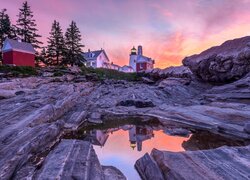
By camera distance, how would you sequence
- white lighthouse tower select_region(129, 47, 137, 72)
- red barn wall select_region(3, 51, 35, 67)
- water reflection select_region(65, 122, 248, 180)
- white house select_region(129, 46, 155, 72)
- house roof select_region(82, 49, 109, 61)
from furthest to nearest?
white lighthouse tower select_region(129, 47, 137, 72)
white house select_region(129, 46, 155, 72)
house roof select_region(82, 49, 109, 61)
red barn wall select_region(3, 51, 35, 67)
water reflection select_region(65, 122, 248, 180)

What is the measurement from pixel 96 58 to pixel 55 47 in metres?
25.1

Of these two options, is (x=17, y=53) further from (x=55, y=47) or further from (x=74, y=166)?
(x=74, y=166)

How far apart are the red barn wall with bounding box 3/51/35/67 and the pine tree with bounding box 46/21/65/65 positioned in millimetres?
7089

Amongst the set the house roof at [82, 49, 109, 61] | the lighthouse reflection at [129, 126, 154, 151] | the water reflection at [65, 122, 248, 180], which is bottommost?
the lighthouse reflection at [129, 126, 154, 151]

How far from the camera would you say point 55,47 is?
57.4m

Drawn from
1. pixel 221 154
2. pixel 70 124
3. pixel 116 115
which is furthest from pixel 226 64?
pixel 221 154

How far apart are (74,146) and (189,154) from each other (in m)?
3.84

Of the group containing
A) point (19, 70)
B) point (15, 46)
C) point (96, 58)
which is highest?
point (96, 58)

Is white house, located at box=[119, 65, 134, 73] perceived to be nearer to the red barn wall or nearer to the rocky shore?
the red barn wall

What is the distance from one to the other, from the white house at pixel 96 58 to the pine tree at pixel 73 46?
2156 centimetres

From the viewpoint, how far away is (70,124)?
14.8 m

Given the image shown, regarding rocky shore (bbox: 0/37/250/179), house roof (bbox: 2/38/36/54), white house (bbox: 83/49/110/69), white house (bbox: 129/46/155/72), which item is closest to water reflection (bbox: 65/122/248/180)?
rocky shore (bbox: 0/37/250/179)

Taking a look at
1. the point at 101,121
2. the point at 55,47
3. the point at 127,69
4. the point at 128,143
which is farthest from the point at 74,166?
the point at 127,69

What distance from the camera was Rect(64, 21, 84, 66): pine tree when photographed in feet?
190
